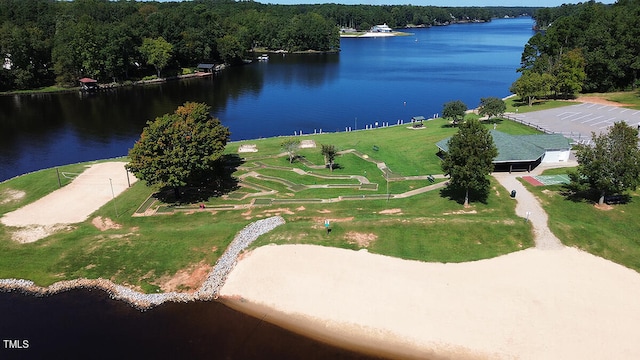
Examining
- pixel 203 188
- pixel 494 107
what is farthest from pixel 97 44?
pixel 494 107

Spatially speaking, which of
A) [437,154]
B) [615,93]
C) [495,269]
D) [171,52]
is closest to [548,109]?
[615,93]

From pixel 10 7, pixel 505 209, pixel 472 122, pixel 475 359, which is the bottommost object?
pixel 475 359

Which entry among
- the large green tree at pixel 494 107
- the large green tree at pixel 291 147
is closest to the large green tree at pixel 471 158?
the large green tree at pixel 291 147

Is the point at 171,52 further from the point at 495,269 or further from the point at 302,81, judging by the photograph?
the point at 495,269

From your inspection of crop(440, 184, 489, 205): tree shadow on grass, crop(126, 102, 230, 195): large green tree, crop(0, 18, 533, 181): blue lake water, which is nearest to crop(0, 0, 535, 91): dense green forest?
crop(0, 18, 533, 181): blue lake water

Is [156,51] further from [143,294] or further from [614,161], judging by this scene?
[614,161]

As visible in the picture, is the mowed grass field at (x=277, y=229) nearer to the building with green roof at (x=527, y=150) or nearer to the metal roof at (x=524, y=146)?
the building with green roof at (x=527, y=150)
